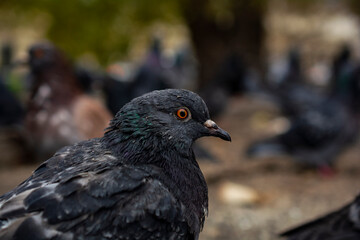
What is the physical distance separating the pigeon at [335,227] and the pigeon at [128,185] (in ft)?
3.20

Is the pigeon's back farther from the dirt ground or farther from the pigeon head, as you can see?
the dirt ground

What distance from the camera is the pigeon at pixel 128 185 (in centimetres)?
235

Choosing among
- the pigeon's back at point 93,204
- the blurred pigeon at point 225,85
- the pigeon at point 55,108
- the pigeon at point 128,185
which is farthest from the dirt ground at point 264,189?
the pigeon's back at point 93,204

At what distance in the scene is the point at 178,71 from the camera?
65.5 ft

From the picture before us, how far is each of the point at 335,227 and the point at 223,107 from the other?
24.3ft

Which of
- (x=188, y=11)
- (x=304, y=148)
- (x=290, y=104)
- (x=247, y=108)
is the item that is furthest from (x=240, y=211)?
(x=247, y=108)

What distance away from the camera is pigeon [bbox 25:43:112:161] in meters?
6.06

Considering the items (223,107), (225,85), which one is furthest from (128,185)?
(225,85)

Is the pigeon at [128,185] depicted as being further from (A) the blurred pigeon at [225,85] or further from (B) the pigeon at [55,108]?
(A) the blurred pigeon at [225,85]

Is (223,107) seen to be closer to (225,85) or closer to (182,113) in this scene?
(225,85)

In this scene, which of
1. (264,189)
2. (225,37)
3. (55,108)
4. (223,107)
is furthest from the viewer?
(225,37)

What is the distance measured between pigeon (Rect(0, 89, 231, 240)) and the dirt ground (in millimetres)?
2422

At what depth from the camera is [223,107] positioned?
10.7 m

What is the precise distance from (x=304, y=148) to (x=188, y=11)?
4563 mm
